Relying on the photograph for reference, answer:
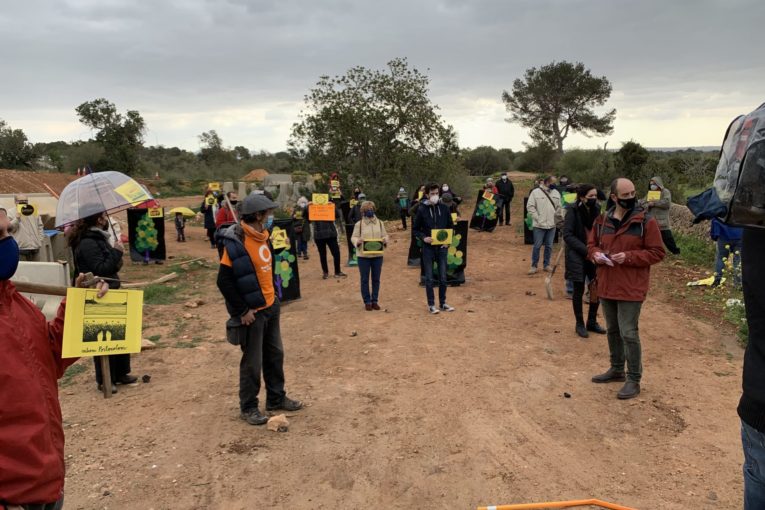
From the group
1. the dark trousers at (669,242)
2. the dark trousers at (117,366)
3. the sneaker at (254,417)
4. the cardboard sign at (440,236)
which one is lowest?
the sneaker at (254,417)

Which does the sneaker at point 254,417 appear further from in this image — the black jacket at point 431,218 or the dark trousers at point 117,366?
the black jacket at point 431,218

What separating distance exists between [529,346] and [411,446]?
2985 mm

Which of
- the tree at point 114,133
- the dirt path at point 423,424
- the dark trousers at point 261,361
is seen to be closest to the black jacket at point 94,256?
the dirt path at point 423,424

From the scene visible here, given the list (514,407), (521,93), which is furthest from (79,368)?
(521,93)

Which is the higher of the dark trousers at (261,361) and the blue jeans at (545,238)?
the blue jeans at (545,238)

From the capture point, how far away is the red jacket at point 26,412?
1.89m

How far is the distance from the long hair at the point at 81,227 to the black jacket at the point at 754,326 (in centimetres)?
533

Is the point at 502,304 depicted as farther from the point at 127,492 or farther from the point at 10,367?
the point at 10,367

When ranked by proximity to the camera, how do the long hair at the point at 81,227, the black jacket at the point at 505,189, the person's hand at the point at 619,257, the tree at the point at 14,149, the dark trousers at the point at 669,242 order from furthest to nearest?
the tree at the point at 14,149
the black jacket at the point at 505,189
the dark trousers at the point at 669,242
the long hair at the point at 81,227
the person's hand at the point at 619,257

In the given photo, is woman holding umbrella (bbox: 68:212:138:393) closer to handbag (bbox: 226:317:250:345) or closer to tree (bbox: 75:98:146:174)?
handbag (bbox: 226:317:250:345)

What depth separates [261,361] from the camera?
4.89 metres

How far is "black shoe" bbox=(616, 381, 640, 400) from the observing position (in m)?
5.21

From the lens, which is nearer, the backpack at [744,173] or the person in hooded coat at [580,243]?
the backpack at [744,173]

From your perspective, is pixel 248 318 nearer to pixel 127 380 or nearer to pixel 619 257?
pixel 127 380
